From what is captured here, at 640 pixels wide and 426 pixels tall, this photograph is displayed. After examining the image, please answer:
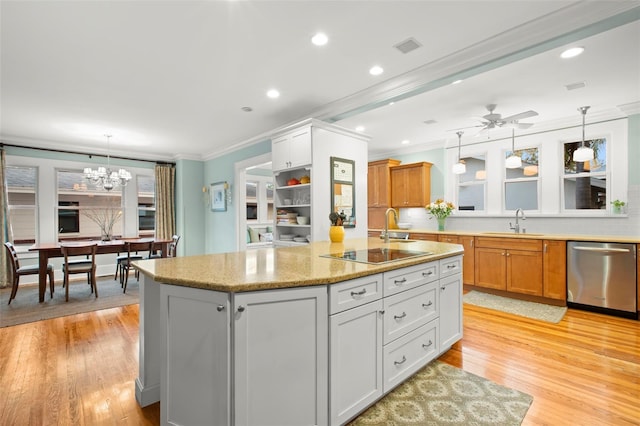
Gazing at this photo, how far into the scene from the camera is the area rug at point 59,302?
3.78m

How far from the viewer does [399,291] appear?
6.67 ft

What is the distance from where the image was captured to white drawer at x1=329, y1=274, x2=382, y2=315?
1.62 metres

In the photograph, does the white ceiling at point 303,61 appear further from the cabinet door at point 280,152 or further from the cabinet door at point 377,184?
the cabinet door at point 377,184

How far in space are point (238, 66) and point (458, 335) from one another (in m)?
3.29

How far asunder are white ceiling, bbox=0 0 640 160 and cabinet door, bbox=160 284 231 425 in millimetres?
1995

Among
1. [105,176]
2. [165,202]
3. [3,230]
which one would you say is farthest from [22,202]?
[165,202]

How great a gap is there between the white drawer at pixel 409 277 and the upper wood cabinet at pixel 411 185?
150 inches

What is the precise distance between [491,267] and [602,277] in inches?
48.5

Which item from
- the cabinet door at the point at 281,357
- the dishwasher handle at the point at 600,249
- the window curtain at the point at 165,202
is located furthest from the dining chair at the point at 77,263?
the dishwasher handle at the point at 600,249

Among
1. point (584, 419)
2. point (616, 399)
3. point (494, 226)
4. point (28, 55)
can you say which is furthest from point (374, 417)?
point (494, 226)

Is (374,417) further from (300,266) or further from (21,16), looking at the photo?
(21,16)

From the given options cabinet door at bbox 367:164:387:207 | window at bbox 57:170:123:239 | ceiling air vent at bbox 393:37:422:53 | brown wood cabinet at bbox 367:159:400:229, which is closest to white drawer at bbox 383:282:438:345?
ceiling air vent at bbox 393:37:422:53

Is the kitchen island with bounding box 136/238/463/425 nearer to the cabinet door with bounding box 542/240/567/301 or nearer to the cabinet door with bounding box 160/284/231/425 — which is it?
the cabinet door with bounding box 160/284/231/425

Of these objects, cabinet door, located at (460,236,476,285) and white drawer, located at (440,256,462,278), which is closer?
white drawer, located at (440,256,462,278)
